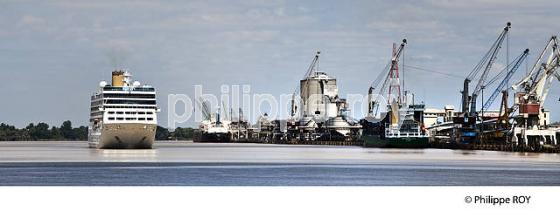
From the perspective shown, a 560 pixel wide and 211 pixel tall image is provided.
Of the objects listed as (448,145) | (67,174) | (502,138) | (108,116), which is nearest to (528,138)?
(502,138)

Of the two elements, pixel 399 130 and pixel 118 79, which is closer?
pixel 118 79

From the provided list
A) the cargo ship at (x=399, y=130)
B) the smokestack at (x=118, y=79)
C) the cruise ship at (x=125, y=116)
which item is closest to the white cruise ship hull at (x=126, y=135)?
the cruise ship at (x=125, y=116)

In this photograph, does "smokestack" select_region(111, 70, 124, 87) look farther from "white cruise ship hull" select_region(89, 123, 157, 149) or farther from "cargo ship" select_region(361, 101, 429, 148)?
"cargo ship" select_region(361, 101, 429, 148)

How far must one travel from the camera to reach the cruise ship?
4486 inches

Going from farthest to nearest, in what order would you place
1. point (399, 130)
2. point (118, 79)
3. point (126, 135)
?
1. point (399, 130)
2. point (118, 79)
3. point (126, 135)

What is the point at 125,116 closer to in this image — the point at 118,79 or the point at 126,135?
the point at 126,135

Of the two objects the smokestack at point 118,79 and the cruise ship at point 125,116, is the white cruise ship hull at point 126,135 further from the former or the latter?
the smokestack at point 118,79

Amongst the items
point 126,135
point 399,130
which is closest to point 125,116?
point 126,135

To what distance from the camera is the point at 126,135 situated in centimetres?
11381

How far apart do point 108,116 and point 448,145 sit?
227ft

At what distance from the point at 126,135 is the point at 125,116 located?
2370mm

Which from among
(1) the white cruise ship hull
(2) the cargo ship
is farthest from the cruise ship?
(2) the cargo ship

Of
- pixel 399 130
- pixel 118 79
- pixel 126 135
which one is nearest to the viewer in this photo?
pixel 126 135
